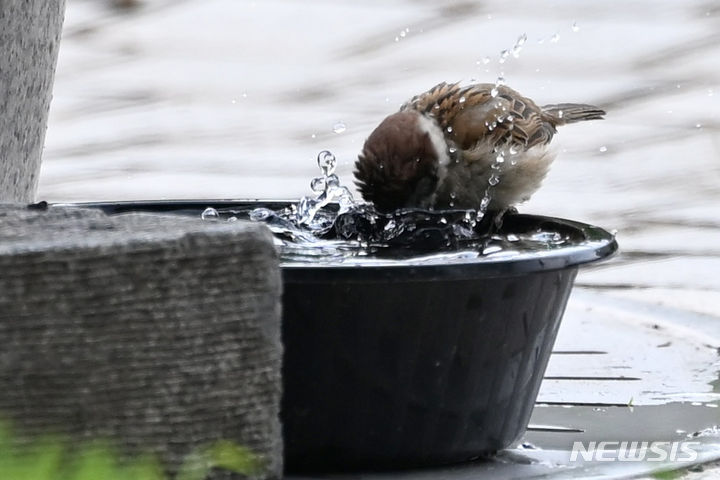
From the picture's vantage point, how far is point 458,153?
3490 millimetres

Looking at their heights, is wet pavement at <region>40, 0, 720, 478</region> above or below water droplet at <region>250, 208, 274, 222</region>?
above

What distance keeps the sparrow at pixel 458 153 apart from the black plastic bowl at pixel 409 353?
0.85 m

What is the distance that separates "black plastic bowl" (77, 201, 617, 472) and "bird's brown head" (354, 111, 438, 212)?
0.83m

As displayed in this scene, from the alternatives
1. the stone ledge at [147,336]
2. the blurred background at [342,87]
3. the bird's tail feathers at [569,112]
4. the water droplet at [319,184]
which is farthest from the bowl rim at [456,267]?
the blurred background at [342,87]

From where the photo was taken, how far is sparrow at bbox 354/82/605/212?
328cm

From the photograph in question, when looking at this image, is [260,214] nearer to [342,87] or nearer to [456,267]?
[456,267]

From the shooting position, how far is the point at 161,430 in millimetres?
1726

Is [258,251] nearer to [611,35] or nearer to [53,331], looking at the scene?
[53,331]

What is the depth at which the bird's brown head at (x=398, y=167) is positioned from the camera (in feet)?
10.7

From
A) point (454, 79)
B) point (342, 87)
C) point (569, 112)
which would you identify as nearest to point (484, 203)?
point (569, 112)

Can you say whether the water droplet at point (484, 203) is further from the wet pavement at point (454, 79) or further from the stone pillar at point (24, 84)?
the stone pillar at point (24, 84)

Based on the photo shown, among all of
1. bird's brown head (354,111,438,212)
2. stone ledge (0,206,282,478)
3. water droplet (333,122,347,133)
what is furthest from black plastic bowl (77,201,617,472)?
water droplet (333,122,347,133)

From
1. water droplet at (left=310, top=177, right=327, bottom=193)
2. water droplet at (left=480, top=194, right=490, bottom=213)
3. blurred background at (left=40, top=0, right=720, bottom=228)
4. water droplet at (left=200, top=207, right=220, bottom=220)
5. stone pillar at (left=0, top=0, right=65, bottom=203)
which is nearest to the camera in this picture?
stone pillar at (left=0, top=0, right=65, bottom=203)

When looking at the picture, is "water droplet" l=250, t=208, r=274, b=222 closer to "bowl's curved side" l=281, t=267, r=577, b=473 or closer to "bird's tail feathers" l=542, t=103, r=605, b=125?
"bowl's curved side" l=281, t=267, r=577, b=473
